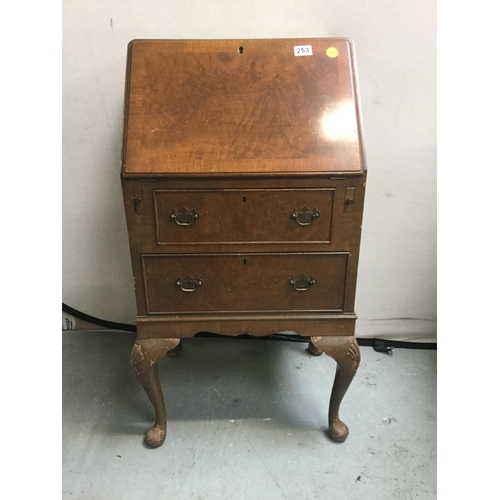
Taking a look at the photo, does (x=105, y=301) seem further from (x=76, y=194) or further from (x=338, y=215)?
(x=338, y=215)

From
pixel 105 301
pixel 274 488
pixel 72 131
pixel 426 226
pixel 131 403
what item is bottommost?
pixel 274 488

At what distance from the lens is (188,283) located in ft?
4.60

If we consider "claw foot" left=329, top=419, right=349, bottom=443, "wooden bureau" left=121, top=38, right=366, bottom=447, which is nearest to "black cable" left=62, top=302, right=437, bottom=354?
"claw foot" left=329, top=419, right=349, bottom=443

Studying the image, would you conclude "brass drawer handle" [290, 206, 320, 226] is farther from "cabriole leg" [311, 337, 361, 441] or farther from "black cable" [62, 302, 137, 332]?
"black cable" [62, 302, 137, 332]

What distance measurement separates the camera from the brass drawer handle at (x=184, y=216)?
4.28 ft

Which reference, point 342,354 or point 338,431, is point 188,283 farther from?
point 338,431

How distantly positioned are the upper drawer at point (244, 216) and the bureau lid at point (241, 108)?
69 millimetres

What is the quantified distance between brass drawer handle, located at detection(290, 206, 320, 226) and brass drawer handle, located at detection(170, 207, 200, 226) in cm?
28

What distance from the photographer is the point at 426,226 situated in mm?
1971

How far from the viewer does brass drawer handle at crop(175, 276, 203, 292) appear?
1396 mm

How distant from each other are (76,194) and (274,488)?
1408 millimetres

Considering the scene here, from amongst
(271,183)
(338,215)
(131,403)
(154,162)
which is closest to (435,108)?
(338,215)

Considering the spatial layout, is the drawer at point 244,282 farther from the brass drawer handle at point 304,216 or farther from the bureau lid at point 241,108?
the bureau lid at point 241,108

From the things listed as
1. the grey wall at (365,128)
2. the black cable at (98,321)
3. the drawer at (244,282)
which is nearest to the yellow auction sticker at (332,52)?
the grey wall at (365,128)
